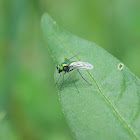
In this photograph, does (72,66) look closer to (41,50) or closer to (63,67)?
(63,67)

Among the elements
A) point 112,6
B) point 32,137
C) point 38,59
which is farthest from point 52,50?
point 112,6

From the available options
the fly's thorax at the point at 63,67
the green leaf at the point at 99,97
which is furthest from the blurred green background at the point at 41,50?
the green leaf at the point at 99,97

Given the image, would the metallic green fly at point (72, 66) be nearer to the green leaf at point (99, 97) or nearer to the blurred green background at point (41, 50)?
the green leaf at point (99, 97)

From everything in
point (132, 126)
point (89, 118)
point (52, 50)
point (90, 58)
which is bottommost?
point (132, 126)

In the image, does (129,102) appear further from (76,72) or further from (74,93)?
(76,72)

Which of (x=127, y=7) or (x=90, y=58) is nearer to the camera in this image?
(x=90, y=58)

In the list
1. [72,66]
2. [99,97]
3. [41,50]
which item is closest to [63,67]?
[72,66]

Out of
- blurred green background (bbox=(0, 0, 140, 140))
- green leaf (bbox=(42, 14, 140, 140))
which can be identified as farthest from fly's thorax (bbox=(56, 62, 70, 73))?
blurred green background (bbox=(0, 0, 140, 140))

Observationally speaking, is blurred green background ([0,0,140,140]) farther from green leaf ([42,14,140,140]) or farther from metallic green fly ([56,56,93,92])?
green leaf ([42,14,140,140])
